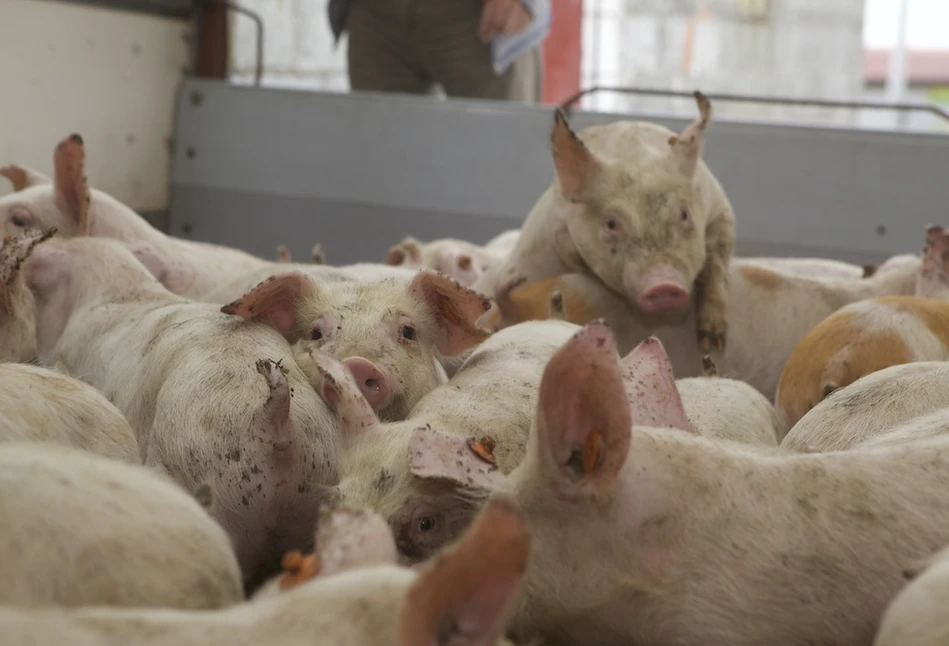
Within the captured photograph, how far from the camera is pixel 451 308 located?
8.62 ft

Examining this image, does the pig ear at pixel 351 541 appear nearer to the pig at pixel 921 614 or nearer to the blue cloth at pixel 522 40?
the pig at pixel 921 614

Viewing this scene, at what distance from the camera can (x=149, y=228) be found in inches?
149

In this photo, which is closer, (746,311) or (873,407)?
(873,407)

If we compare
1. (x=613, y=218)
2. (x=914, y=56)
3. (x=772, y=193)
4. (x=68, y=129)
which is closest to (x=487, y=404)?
(x=613, y=218)

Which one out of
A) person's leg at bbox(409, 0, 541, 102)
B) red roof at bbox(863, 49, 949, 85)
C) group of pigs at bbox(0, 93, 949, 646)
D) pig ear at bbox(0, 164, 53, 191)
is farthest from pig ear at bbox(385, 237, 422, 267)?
red roof at bbox(863, 49, 949, 85)

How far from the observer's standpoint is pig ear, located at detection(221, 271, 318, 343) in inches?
98.0

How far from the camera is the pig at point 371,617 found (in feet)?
3.57

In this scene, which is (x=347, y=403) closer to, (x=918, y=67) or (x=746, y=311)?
(x=746, y=311)

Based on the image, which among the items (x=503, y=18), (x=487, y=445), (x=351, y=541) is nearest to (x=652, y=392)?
(x=487, y=445)

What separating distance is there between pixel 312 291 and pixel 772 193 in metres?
2.96

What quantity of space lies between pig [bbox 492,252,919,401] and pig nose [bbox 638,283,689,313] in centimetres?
18

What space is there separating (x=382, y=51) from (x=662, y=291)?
367cm

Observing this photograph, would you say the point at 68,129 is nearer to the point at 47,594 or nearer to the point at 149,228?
the point at 149,228

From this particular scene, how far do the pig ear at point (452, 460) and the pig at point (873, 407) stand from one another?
26.5 inches
